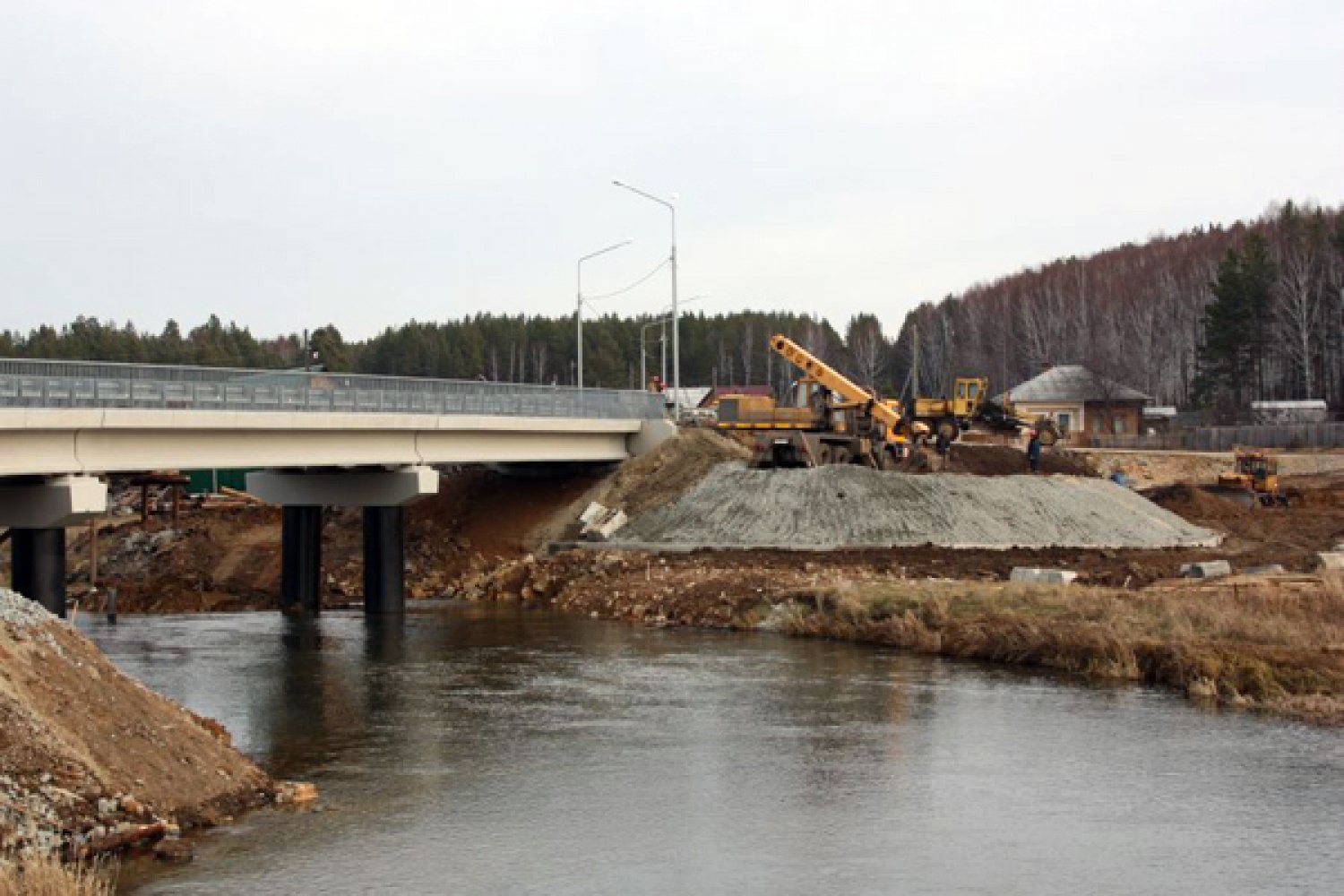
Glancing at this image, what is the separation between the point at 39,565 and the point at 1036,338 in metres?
106

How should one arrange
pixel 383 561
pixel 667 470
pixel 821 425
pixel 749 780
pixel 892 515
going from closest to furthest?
1. pixel 749 780
2. pixel 383 561
3. pixel 892 515
4. pixel 667 470
5. pixel 821 425

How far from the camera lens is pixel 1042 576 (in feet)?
125

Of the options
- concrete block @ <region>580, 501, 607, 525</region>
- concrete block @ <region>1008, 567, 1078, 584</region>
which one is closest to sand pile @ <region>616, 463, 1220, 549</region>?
concrete block @ <region>580, 501, 607, 525</region>

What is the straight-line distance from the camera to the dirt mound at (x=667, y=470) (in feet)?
175

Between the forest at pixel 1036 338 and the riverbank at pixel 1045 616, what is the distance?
5393 centimetres

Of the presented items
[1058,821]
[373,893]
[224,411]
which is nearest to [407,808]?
[373,893]

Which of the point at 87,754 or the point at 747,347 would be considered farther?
the point at 747,347

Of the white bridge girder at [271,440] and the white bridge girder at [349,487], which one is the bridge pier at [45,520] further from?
the white bridge girder at [349,487]

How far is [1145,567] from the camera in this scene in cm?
4225

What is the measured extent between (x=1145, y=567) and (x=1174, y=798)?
24.0m

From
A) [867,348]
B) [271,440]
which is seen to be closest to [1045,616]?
[271,440]

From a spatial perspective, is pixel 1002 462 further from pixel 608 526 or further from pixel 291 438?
pixel 291 438

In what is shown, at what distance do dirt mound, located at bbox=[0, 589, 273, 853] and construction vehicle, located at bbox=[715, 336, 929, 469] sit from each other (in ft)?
122

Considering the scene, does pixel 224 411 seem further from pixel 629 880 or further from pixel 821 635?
pixel 629 880
